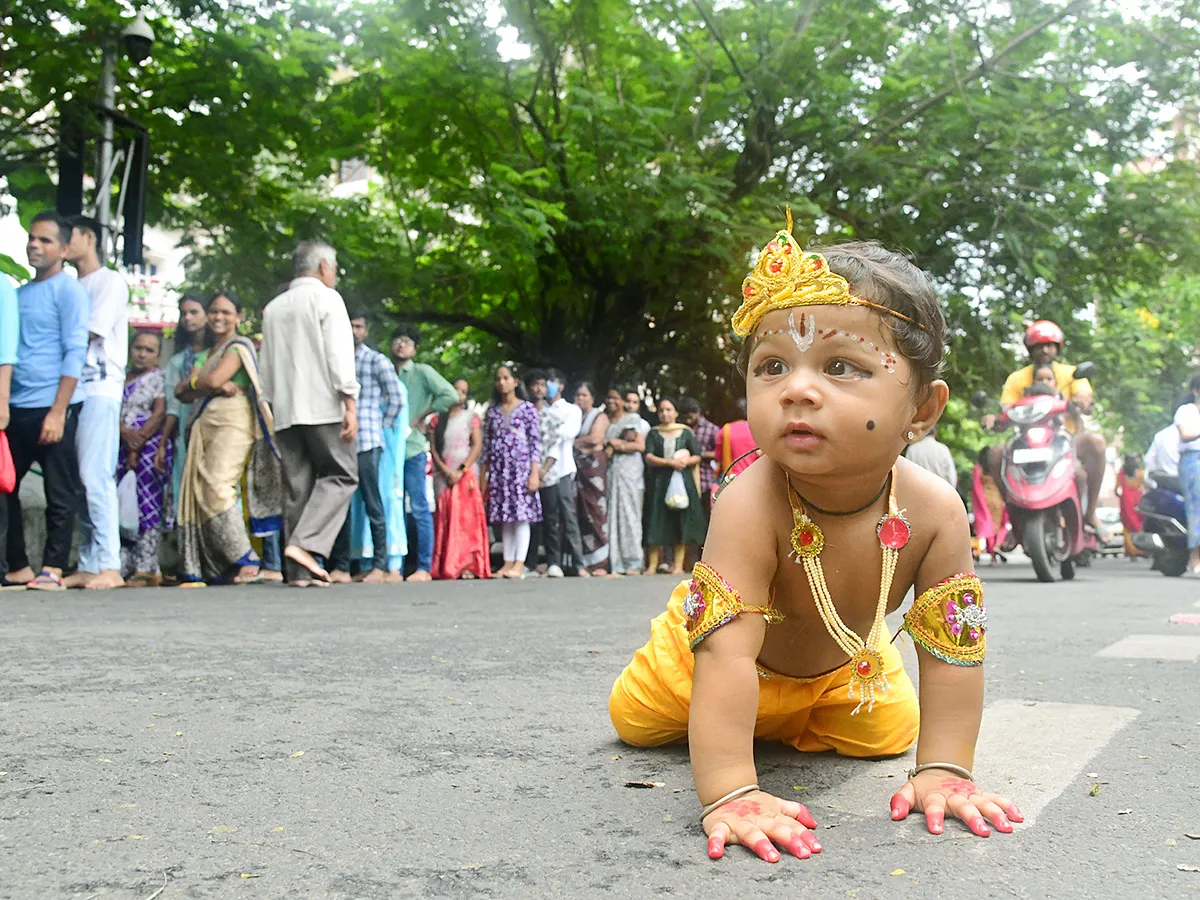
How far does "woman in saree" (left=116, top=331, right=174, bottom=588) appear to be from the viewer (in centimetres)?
899

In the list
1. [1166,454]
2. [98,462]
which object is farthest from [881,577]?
[1166,454]

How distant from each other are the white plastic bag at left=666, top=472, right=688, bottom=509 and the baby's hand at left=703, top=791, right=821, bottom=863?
9.96 m

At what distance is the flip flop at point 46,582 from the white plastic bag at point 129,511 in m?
1.53

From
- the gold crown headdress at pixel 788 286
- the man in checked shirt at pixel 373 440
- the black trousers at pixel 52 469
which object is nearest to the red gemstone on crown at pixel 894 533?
the gold crown headdress at pixel 788 286

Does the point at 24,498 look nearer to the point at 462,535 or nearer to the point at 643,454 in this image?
the point at 462,535

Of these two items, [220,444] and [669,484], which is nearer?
[220,444]

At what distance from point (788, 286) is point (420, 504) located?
8.13 meters

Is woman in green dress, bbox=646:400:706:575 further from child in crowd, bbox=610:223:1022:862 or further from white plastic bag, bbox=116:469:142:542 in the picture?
child in crowd, bbox=610:223:1022:862

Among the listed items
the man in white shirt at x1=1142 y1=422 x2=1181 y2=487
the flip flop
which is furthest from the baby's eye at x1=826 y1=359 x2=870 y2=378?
the man in white shirt at x1=1142 y1=422 x2=1181 y2=487

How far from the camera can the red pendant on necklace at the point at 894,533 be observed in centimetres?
240

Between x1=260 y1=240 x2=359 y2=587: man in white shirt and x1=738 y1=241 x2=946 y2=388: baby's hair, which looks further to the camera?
x1=260 y1=240 x2=359 y2=587: man in white shirt

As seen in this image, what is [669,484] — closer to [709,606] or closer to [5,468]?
[5,468]

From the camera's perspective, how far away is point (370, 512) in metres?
9.28

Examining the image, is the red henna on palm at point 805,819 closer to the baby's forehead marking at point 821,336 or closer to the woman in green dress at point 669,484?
the baby's forehead marking at point 821,336
